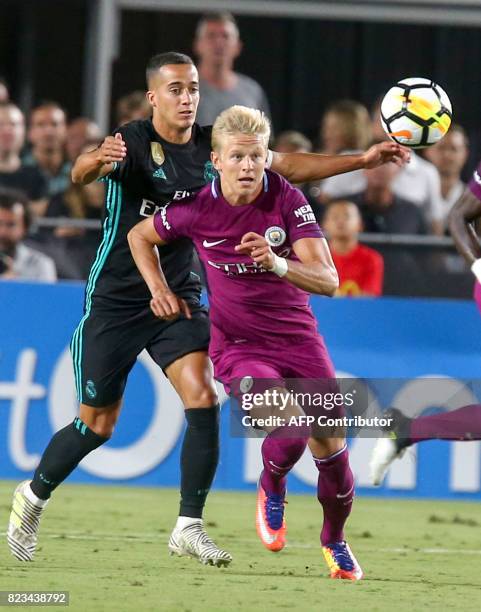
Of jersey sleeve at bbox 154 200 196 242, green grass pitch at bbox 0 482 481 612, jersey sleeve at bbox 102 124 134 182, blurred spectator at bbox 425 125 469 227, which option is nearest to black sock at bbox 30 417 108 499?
green grass pitch at bbox 0 482 481 612

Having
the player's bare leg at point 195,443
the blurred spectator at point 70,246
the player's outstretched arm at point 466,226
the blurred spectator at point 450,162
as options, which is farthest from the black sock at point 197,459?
the blurred spectator at point 450,162

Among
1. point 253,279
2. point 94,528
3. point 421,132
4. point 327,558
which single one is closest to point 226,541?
point 94,528

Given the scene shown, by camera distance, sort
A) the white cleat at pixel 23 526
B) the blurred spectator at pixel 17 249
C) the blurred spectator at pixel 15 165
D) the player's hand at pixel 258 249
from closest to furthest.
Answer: the player's hand at pixel 258 249 → the white cleat at pixel 23 526 → the blurred spectator at pixel 17 249 → the blurred spectator at pixel 15 165

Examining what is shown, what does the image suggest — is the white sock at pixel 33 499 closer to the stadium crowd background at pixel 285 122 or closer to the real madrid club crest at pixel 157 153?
the real madrid club crest at pixel 157 153

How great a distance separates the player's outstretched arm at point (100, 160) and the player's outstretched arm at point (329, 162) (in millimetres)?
830

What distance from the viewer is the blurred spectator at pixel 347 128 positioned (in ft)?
39.0

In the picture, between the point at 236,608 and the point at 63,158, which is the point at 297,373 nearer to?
the point at 236,608

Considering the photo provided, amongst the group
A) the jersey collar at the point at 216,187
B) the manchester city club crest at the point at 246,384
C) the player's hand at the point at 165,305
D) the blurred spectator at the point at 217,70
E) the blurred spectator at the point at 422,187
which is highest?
the blurred spectator at the point at 217,70

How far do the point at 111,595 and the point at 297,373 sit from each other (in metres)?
1.42

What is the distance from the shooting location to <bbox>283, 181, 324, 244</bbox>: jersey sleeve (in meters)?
6.74

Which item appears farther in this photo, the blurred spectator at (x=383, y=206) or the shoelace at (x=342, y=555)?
the blurred spectator at (x=383, y=206)

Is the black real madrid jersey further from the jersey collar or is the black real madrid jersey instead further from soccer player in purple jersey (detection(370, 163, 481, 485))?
soccer player in purple jersey (detection(370, 163, 481, 485))

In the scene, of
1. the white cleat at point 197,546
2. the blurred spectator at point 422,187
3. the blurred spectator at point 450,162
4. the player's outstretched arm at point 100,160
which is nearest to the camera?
the player's outstretched arm at point 100,160

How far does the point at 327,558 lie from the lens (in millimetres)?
6910
